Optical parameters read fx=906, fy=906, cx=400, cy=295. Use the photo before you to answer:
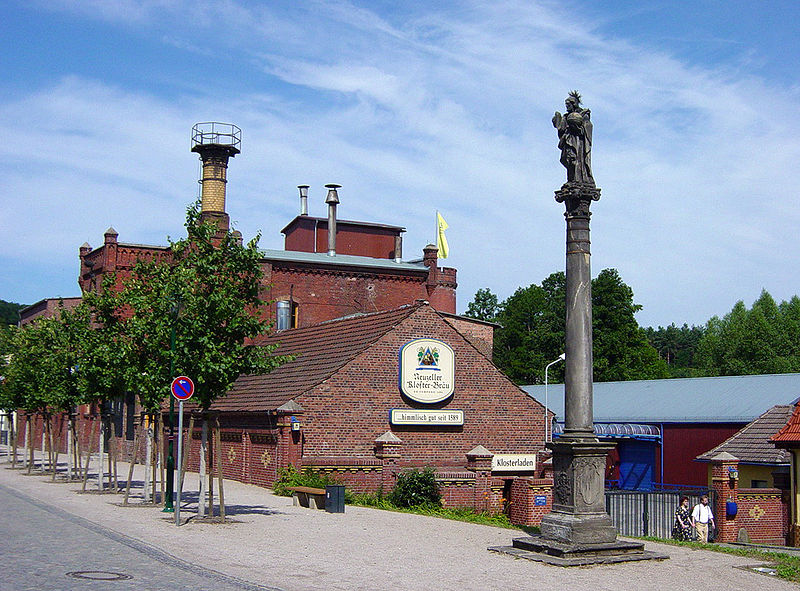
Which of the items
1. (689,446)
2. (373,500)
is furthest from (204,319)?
(689,446)

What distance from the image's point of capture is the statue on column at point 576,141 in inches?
610

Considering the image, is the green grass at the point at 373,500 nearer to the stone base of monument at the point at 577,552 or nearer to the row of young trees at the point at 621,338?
the stone base of monument at the point at 577,552

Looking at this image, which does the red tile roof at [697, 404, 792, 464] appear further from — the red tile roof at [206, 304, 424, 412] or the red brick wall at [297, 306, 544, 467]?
the red tile roof at [206, 304, 424, 412]

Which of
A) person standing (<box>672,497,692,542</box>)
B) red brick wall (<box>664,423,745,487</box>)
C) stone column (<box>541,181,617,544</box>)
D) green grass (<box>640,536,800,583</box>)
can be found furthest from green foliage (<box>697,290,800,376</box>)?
stone column (<box>541,181,617,544</box>)

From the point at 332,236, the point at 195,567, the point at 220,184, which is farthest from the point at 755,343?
the point at 195,567

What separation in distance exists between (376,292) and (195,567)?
36034 millimetres

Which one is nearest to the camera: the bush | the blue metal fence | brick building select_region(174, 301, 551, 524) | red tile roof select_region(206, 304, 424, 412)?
the blue metal fence

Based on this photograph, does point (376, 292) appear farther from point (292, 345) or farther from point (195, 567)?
point (195, 567)

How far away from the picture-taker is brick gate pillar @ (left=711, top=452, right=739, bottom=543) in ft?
79.4

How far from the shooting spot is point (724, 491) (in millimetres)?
24391

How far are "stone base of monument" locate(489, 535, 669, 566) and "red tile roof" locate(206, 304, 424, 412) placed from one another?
14.3 meters

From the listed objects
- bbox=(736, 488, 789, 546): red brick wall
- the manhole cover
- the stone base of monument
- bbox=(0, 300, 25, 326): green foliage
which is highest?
bbox=(0, 300, 25, 326): green foliage

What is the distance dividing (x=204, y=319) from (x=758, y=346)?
2857 inches

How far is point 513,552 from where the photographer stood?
1436 cm
